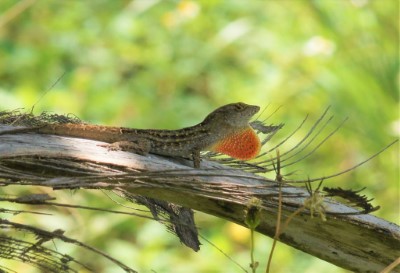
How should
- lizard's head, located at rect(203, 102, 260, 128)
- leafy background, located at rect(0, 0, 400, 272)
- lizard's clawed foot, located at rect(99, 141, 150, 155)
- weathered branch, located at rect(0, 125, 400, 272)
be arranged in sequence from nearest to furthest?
Answer: weathered branch, located at rect(0, 125, 400, 272) → lizard's clawed foot, located at rect(99, 141, 150, 155) → lizard's head, located at rect(203, 102, 260, 128) → leafy background, located at rect(0, 0, 400, 272)

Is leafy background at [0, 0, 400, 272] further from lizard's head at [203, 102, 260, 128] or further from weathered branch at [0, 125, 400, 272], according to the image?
weathered branch at [0, 125, 400, 272]

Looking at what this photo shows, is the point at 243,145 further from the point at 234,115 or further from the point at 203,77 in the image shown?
the point at 203,77

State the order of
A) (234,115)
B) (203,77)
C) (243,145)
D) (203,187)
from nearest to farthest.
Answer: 1. (203,187)
2. (243,145)
3. (234,115)
4. (203,77)

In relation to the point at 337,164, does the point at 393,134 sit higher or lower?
lower

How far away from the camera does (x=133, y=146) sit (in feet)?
6.75

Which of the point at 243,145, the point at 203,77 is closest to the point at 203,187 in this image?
the point at 243,145

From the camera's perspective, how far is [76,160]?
1.52 m

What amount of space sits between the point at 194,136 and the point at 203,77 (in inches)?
120

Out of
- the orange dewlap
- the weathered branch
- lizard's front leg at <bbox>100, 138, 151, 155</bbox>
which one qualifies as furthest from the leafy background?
the weathered branch

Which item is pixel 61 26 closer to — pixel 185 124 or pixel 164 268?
pixel 185 124

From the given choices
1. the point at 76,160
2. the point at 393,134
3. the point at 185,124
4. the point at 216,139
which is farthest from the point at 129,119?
the point at 76,160

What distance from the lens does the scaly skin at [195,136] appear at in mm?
1960

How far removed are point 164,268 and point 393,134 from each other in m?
1.30

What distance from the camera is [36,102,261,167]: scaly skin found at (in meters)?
1.96
